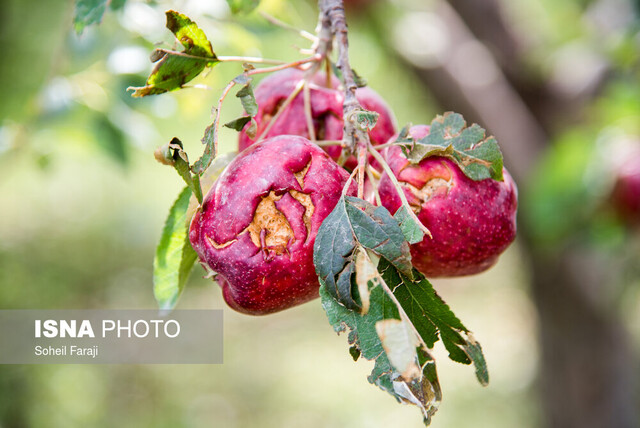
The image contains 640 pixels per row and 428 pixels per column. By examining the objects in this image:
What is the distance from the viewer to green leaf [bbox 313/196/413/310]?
0.52 m

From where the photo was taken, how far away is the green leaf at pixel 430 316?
553 mm

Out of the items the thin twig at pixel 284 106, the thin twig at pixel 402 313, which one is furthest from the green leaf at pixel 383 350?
the thin twig at pixel 284 106

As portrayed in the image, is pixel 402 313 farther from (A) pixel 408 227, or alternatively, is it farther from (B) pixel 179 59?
(B) pixel 179 59

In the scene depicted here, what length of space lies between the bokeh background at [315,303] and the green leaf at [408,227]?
0.97ft

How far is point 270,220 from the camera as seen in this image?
578 millimetres

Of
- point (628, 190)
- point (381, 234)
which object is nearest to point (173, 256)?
point (381, 234)

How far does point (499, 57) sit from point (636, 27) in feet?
3.53

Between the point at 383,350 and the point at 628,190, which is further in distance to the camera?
the point at 628,190

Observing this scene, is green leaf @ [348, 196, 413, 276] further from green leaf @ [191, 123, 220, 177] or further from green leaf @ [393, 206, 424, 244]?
green leaf @ [191, 123, 220, 177]

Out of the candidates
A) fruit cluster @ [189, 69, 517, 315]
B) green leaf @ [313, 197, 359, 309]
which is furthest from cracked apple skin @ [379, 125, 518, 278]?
green leaf @ [313, 197, 359, 309]

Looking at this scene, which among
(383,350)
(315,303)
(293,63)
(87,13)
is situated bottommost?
(383,350)

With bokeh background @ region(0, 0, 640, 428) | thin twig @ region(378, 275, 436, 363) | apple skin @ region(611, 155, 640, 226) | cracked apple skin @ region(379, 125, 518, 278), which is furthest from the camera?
apple skin @ region(611, 155, 640, 226)

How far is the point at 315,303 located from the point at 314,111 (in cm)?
465

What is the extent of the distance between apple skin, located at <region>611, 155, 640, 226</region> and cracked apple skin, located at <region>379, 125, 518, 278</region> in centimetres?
115
